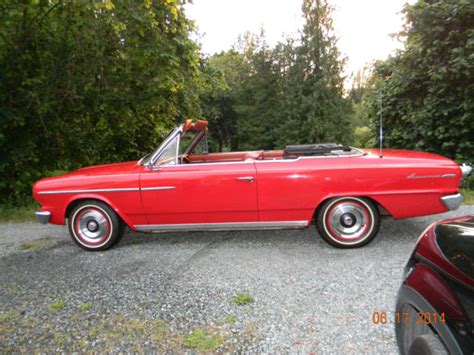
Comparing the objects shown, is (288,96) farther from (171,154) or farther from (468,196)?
(171,154)

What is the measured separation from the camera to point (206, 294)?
275cm

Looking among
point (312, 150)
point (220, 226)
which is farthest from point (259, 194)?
point (312, 150)

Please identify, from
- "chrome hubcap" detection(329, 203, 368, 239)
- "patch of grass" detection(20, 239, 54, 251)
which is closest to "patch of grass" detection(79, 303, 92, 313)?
"patch of grass" detection(20, 239, 54, 251)

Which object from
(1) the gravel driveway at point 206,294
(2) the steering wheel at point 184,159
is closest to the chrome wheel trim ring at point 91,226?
(1) the gravel driveway at point 206,294

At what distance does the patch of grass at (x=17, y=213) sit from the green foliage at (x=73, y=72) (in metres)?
0.53

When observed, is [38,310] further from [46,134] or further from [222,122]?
[222,122]

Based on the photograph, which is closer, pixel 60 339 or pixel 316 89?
pixel 60 339

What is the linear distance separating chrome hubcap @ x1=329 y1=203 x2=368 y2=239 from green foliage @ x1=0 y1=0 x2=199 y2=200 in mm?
4027

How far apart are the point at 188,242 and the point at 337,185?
6.52 feet

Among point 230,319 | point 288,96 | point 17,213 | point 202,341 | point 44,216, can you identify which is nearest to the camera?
point 202,341

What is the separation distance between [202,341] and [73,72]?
638 cm

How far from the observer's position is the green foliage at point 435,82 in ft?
19.0

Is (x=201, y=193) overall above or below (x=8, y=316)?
above

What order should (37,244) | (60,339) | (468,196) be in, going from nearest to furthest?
1. (60,339)
2. (37,244)
3. (468,196)
